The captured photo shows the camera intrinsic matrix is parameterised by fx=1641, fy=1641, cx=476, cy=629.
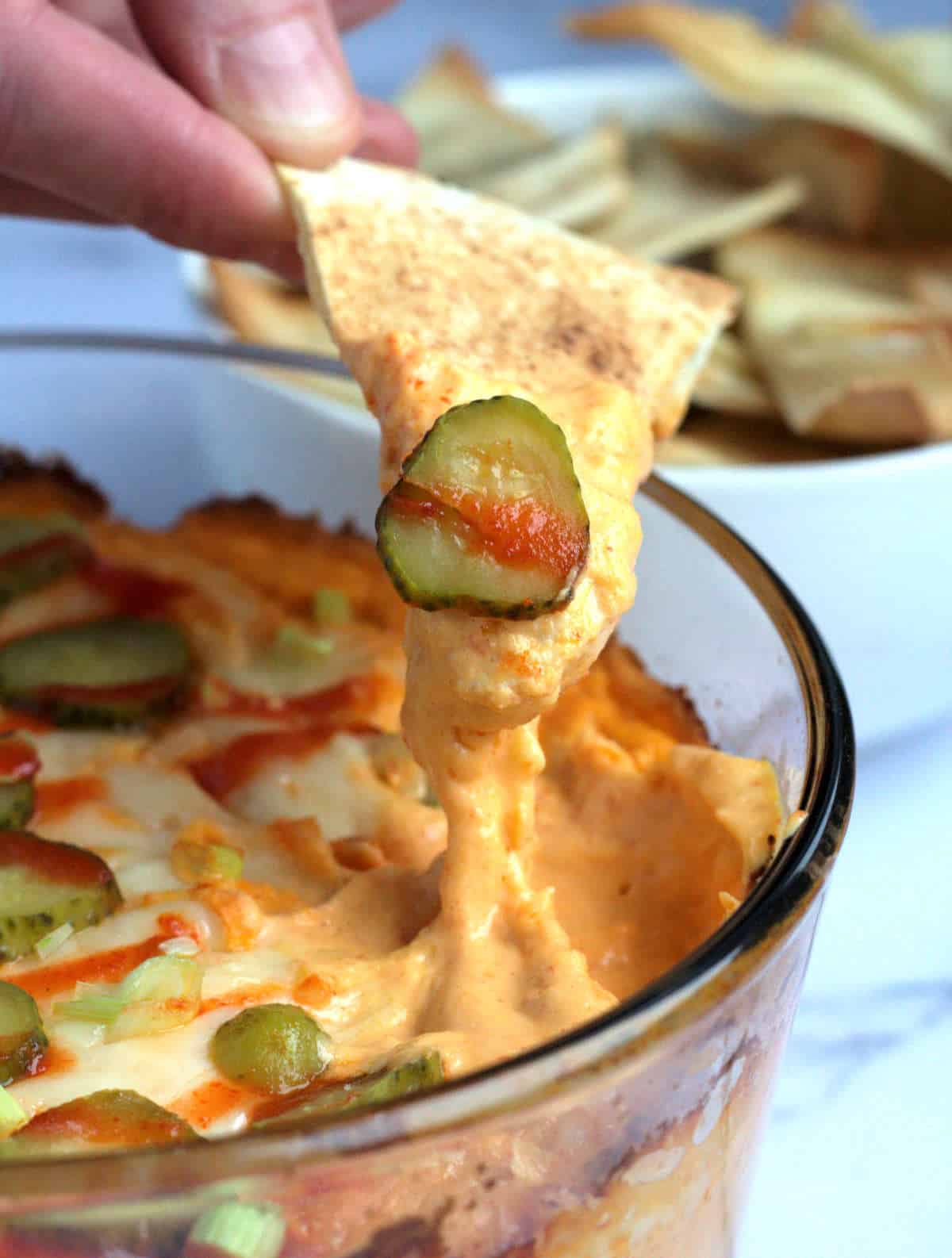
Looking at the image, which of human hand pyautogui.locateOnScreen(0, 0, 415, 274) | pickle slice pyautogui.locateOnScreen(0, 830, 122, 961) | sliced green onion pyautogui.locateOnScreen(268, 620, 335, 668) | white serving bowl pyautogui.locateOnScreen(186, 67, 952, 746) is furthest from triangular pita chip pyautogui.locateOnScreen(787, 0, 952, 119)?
pickle slice pyautogui.locateOnScreen(0, 830, 122, 961)

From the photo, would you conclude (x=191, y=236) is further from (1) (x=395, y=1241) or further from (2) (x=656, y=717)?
(1) (x=395, y=1241)

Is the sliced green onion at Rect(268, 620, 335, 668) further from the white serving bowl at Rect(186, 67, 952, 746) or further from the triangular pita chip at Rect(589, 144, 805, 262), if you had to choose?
the triangular pita chip at Rect(589, 144, 805, 262)

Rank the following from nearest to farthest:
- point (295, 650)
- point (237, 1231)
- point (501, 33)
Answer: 1. point (237, 1231)
2. point (295, 650)
3. point (501, 33)

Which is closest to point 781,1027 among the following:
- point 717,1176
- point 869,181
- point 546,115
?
point 717,1176

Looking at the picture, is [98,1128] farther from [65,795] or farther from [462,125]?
[462,125]

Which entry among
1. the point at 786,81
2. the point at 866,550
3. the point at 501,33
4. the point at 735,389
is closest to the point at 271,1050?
the point at 866,550

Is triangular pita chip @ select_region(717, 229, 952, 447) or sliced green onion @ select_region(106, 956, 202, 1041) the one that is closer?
sliced green onion @ select_region(106, 956, 202, 1041)

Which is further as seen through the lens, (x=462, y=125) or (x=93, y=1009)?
(x=462, y=125)
